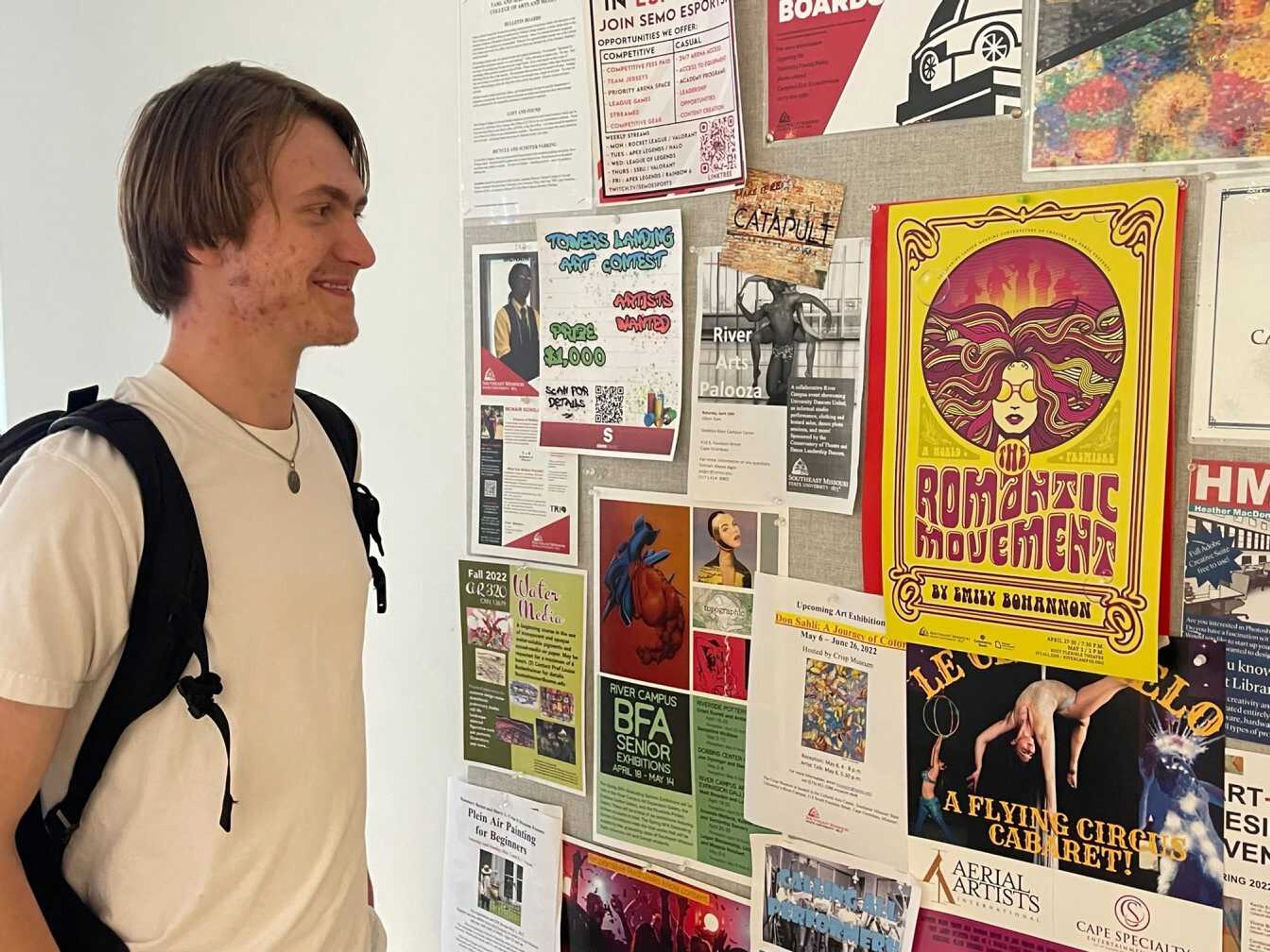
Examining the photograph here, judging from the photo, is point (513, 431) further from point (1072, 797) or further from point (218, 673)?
point (1072, 797)

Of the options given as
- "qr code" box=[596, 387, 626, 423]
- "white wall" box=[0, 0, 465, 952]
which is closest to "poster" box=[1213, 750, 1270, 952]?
"qr code" box=[596, 387, 626, 423]

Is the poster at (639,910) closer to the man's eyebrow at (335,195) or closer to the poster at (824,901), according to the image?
the poster at (824,901)

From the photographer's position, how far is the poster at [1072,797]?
2.92 feet

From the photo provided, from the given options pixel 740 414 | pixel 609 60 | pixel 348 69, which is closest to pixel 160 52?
pixel 348 69

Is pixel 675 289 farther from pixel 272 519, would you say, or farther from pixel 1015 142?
pixel 272 519

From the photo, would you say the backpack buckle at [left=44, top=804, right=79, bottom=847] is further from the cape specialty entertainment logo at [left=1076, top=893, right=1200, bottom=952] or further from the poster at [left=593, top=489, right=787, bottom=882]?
the cape specialty entertainment logo at [left=1076, top=893, right=1200, bottom=952]

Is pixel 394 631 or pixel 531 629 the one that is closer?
pixel 531 629

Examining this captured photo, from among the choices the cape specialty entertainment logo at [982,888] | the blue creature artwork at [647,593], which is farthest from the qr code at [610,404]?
the cape specialty entertainment logo at [982,888]

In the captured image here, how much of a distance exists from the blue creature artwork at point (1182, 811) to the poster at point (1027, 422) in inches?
2.6

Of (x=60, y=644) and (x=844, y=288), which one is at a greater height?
(x=844, y=288)

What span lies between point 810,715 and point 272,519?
0.56 meters

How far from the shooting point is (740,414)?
1.11 meters

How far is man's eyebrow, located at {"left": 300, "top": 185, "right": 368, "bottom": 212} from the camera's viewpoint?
3.08 feet

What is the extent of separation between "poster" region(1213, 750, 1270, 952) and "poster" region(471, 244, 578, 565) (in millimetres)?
702
